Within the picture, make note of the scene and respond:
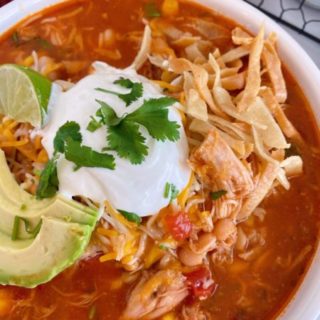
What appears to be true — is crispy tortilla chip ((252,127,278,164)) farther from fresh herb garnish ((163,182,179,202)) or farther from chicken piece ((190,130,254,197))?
fresh herb garnish ((163,182,179,202))

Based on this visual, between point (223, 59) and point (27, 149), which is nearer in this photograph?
point (27, 149)

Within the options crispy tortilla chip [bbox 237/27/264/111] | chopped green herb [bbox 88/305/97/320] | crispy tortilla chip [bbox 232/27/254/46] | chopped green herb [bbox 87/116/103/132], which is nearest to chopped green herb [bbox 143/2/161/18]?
crispy tortilla chip [bbox 232/27/254/46]

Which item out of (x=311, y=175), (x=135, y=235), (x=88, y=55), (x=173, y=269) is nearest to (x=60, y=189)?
(x=135, y=235)

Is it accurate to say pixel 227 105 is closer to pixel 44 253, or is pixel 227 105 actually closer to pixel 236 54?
pixel 236 54

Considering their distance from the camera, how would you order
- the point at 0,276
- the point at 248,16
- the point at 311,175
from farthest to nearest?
the point at 248,16
the point at 311,175
the point at 0,276

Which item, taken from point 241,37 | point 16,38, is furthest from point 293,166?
point 16,38

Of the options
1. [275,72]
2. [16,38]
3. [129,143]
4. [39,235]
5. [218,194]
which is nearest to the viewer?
[39,235]

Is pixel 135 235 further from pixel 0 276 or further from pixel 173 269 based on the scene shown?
pixel 0 276

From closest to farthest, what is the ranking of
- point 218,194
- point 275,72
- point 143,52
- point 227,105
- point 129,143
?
point 129,143 < point 218,194 < point 227,105 < point 275,72 < point 143,52
